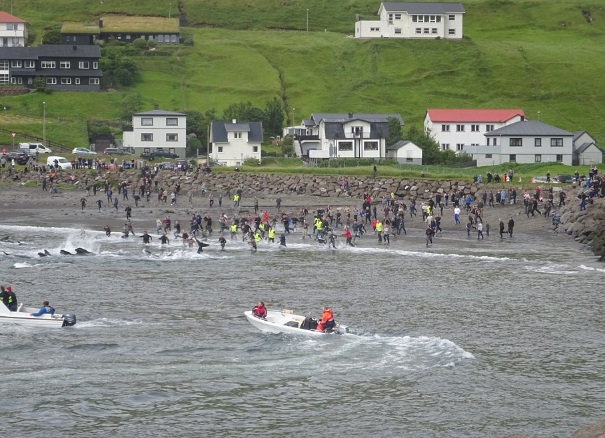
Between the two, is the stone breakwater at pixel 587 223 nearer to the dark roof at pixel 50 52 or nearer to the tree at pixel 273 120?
the tree at pixel 273 120

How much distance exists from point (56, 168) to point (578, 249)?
62603 millimetres

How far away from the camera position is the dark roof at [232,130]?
131000mm

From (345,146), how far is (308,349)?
289 feet

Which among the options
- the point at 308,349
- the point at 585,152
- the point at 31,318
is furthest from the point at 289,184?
the point at 308,349

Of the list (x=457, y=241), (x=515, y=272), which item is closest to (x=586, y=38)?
(x=457, y=241)

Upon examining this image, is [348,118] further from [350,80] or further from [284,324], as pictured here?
[284,324]

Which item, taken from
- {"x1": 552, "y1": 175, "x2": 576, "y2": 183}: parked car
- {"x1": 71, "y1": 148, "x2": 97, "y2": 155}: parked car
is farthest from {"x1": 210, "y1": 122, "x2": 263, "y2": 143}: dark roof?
{"x1": 552, "y1": 175, "x2": 576, "y2": 183}: parked car

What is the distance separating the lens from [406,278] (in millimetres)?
62781

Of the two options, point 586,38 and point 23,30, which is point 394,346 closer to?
point 23,30

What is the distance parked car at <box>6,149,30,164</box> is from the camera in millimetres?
119750

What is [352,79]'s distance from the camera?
16925 cm

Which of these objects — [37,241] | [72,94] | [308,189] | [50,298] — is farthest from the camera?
[72,94]

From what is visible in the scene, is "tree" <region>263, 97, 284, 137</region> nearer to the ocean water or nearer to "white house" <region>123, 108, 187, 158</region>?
"white house" <region>123, 108, 187, 158</region>

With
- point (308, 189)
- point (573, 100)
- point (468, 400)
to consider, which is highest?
point (573, 100)
